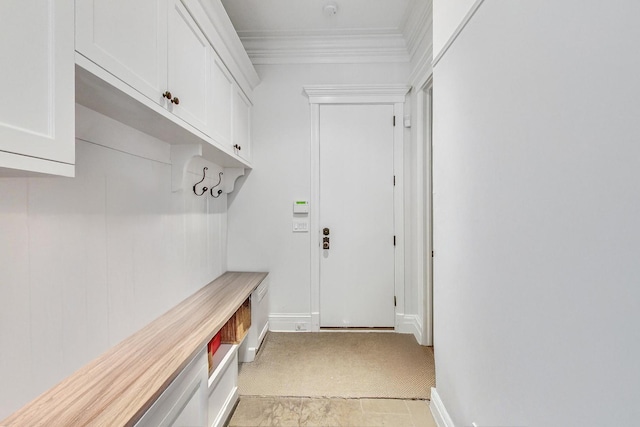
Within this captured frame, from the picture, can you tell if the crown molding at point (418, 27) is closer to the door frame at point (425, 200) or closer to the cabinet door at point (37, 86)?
the door frame at point (425, 200)

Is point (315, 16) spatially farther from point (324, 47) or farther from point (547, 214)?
point (547, 214)

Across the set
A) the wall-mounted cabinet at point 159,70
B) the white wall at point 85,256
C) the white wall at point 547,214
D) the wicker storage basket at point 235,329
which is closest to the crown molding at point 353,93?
the wall-mounted cabinet at point 159,70

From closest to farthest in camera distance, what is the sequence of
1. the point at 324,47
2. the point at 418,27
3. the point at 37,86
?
the point at 37,86
the point at 418,27
the point at 324,47

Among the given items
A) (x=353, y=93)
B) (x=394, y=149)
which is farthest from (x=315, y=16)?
(x=394, y=149)

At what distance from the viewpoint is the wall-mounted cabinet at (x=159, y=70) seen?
902 millimetres

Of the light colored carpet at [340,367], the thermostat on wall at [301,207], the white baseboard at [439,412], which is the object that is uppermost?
the thermostat on wall at [301,207]

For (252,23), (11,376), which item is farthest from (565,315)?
(252,23)

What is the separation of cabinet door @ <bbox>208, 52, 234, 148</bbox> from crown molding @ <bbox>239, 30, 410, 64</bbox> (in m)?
0.85

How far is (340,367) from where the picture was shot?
2.19 meters

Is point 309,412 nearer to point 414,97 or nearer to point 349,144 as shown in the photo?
point 349,144

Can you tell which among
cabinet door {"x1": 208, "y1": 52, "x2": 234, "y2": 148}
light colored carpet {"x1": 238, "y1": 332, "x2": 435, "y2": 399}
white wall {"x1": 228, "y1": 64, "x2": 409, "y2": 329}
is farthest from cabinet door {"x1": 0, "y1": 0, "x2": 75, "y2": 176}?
white wall {"x1": 228, "y1": 64, "x2": 409, "y2": 329}

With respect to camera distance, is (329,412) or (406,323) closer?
(329,412)

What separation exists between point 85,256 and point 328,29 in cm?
253

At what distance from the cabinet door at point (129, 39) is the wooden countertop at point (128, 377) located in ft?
3.41
